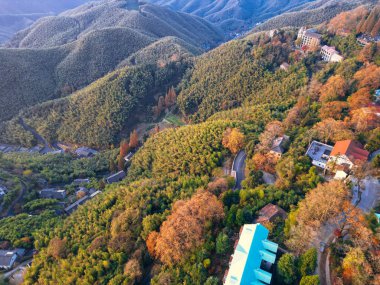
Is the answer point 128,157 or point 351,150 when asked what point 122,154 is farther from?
point 351,150

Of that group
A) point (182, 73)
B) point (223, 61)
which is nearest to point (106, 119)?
point (182, 73)

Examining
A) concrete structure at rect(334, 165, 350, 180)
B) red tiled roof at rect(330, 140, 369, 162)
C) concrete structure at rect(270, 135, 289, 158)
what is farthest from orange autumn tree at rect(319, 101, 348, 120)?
concrete structure at rect(334, 165, 350, 180)

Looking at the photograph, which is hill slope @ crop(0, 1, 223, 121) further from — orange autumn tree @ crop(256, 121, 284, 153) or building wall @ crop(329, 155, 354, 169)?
building wall @ crop(329, 155, 354, 169)

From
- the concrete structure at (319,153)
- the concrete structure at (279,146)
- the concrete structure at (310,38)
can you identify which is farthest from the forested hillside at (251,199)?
the concrete structure at (310,38)

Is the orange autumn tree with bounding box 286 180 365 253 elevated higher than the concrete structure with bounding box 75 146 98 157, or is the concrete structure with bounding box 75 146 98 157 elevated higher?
the orange autumn tree with bounding box 286 180 365 253

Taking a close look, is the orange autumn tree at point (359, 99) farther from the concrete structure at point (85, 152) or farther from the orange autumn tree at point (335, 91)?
the concrete structure at point (85, 152)

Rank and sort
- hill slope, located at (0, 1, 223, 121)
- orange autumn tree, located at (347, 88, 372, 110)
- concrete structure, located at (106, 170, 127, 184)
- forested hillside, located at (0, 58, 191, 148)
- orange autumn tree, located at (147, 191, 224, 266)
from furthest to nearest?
hill slope, located at (0, 1, 223, 121) → forested hillside, located at (0, 58, 191, 148) → concrete structure, located at (106, 170, 127, 184) → orange autumn tree, located at (347, 88, 372, 110) → orange autumn tree, located at (147, 191, 224, 266)
